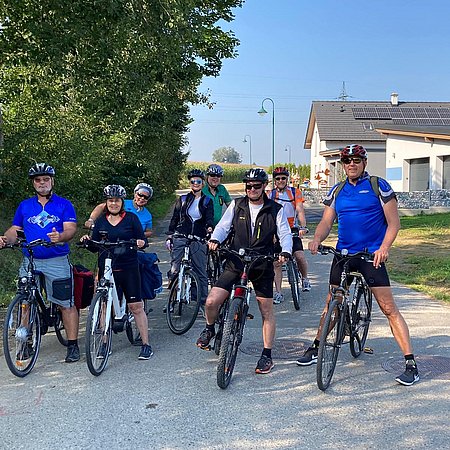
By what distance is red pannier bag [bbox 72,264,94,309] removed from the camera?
18.0 feet

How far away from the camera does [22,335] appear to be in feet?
16.5

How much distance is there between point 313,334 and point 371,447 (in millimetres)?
2819

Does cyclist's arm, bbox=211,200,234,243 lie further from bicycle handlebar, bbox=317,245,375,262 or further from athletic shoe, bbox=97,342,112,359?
athletic shoe, bbox=97,342,112,359

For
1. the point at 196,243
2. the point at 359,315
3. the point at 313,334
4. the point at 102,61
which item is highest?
the point at 102,61

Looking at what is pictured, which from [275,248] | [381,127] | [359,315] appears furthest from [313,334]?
[381,127]

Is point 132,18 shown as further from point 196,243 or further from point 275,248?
point 275,248

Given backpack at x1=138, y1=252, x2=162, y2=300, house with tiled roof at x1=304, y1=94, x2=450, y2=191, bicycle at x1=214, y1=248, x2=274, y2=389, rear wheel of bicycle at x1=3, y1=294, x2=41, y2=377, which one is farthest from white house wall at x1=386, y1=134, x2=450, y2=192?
rear wheel of bicycle at x1=3, y1=294, x2=41, y2=377

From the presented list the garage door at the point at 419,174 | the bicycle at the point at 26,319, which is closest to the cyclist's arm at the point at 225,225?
the bicycle at the point at 26,319

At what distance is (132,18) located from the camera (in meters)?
6.98

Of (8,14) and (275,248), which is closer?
(275,248)

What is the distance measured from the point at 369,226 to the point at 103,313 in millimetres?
2508

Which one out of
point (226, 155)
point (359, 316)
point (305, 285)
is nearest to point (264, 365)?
point (359, 316)

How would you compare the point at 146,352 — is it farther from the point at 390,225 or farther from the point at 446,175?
the point at 446,175

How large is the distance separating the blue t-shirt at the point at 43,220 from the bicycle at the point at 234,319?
1.56 m
